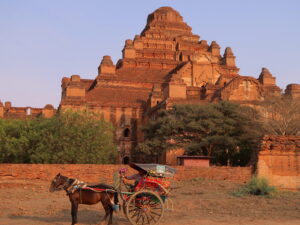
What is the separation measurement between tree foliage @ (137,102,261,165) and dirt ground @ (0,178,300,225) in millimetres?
6884

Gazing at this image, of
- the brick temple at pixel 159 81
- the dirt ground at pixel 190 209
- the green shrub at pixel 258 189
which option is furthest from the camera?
the brick temple at pixel 159 81

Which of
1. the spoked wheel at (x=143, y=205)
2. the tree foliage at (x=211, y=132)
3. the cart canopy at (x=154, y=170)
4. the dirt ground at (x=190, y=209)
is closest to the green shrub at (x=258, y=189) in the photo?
the dirt ground at (x=190, y=209)

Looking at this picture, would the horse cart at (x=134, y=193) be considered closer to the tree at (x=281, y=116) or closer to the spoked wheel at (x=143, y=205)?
the spoked wheel at (x=143, y=205)

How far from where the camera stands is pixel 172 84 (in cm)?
3048

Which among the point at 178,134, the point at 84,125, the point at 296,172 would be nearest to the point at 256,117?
the point at 178,134

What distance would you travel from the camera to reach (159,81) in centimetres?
3878

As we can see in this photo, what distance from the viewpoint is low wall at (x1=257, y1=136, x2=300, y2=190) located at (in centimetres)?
1667

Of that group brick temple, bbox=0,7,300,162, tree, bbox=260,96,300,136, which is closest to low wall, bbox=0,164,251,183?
tree, bbox=260,96,300,136

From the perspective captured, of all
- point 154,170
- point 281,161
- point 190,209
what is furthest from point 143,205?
point 281,161

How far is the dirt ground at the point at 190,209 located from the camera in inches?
390

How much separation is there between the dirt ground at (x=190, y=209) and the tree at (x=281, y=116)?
26.1ft

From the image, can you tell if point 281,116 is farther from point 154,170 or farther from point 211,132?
point 154,170

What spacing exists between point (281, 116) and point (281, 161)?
7.42 metres

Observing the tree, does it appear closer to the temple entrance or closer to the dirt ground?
the dirt ground
